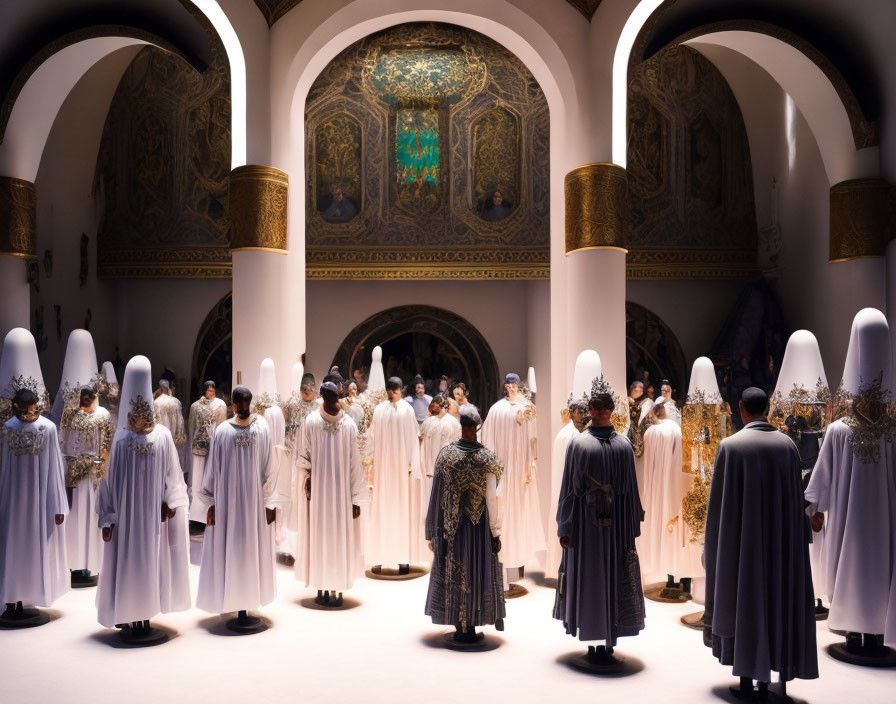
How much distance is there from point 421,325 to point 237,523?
27.7 feet

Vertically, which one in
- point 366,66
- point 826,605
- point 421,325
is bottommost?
point 826,605

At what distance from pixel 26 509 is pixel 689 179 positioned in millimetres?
10862

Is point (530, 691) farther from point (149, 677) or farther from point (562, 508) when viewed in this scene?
point (149, 677)

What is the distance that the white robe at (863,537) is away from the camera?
5652mm

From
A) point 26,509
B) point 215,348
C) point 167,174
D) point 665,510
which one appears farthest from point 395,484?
point 167,174

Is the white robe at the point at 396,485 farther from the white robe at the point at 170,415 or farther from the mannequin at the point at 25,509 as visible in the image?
the white robe at the point at 170,415

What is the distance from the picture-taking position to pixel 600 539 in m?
5.43

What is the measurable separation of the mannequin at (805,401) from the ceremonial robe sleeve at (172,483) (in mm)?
4729

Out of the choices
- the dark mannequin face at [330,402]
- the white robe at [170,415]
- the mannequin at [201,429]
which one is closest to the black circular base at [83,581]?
the mannequin at [201,429]

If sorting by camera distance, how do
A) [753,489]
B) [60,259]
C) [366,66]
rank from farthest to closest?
[366,66] < [60,259] < [753,489]

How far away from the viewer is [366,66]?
1341 cm

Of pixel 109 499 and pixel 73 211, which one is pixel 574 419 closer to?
pixel 109 499

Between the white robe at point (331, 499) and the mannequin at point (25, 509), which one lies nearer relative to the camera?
the mannequin at point (25, 509)

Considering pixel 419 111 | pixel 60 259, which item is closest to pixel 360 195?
pixel 419 111
